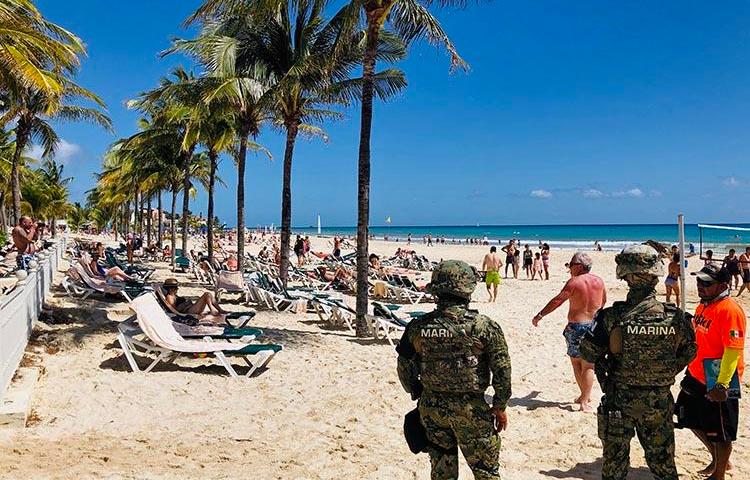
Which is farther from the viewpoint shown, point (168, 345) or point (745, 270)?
point (745, 270)

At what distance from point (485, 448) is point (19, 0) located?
1026 cm

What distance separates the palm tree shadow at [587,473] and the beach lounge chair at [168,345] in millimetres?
Answer: 3521

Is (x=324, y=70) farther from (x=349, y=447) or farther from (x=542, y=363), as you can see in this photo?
(x=349, y=447)

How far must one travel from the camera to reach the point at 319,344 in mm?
8688

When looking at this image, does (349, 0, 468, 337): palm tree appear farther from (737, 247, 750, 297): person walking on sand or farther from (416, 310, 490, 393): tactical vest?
(737, 247, 750, 297): person walking on sand

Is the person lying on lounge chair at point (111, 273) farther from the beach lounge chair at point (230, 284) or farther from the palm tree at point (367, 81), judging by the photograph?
the palm tree at point (367, 81)

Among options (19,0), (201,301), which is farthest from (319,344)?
(19,0)

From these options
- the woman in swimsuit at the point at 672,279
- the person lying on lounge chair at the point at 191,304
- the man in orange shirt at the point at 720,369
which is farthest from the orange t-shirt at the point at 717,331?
the woman in swimsuit at the point at 672,279

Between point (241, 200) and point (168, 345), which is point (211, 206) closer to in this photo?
point (241, 200)

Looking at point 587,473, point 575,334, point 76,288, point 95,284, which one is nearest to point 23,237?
point 76,288

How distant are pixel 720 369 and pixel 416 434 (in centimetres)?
193

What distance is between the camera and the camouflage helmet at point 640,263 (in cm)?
313

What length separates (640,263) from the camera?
10.3 feet

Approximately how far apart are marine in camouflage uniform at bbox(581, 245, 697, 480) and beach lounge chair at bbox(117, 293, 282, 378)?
4.27m
